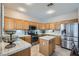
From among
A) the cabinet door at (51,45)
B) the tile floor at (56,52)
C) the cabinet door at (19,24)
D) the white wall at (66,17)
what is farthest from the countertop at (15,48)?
the white wall at (66,17)

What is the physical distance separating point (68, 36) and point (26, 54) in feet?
2.55

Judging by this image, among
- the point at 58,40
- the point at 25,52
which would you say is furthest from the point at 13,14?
the point at 58,40

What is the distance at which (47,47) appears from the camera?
41.2 inches

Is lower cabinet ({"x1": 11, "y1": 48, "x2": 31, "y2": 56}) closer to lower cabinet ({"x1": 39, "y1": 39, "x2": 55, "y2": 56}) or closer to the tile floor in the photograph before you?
the tile floor

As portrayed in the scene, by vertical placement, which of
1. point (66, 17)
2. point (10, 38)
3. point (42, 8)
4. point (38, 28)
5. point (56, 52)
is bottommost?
point (56, 52)

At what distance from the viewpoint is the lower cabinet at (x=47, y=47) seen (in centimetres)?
96

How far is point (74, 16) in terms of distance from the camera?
0.85 meters

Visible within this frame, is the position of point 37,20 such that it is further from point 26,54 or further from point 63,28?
point 26,54

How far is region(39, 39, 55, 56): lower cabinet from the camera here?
0.96m

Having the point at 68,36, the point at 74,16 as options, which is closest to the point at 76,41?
the point at 68,36

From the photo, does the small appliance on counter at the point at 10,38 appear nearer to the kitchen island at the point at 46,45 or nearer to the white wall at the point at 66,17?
the kitchen island at the point at 46,45

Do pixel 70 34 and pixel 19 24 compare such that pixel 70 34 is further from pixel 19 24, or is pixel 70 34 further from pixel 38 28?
pixel 19 24

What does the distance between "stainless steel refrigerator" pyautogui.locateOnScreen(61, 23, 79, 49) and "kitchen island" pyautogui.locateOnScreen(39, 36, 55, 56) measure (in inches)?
8.2

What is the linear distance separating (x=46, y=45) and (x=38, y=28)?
336 mm
